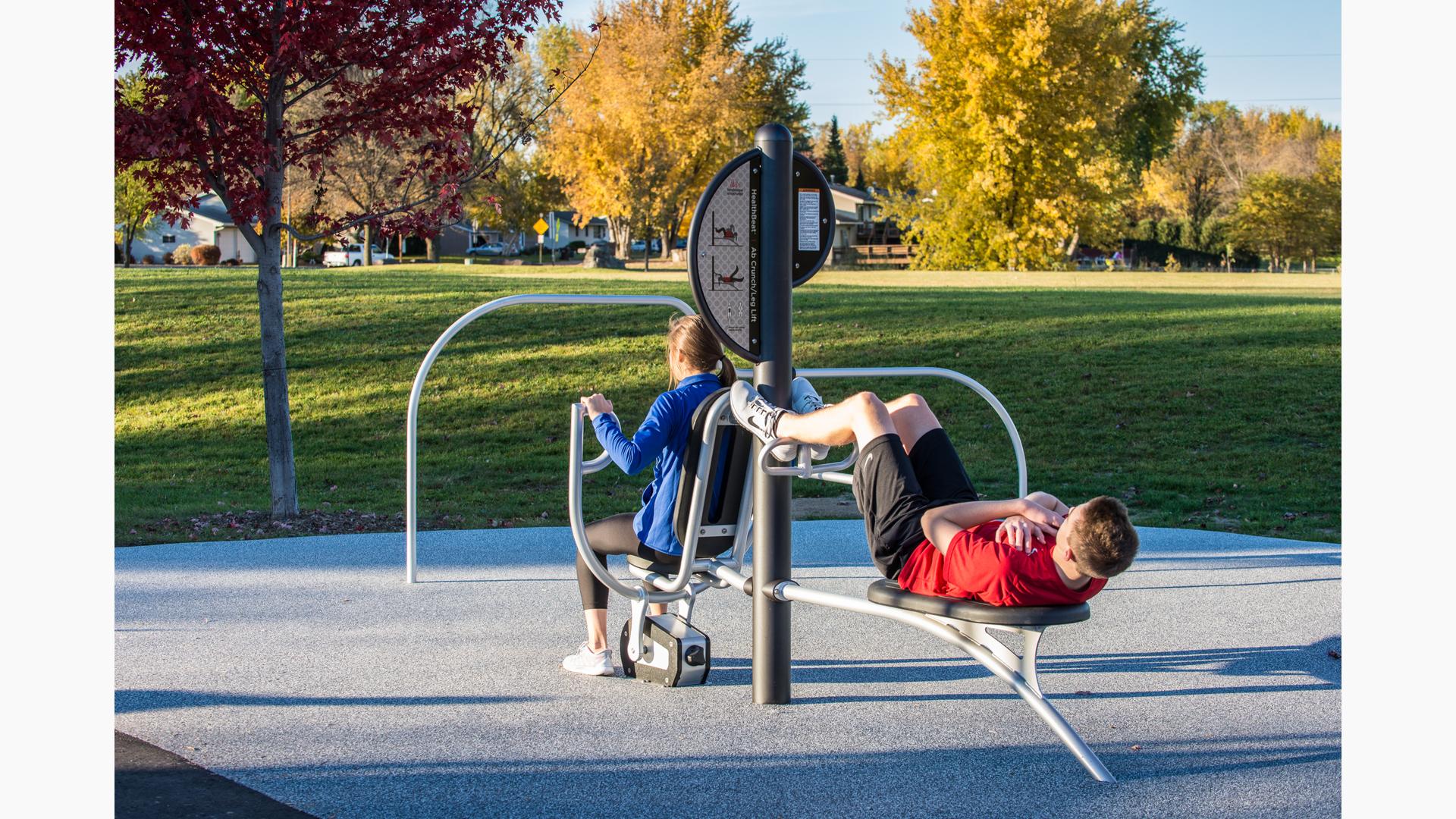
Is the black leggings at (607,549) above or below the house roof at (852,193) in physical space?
below

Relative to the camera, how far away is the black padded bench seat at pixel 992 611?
345cm

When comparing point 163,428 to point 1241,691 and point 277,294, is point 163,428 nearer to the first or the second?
point 277,294

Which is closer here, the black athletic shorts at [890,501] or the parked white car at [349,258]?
the black athletic shorts at [890,501]

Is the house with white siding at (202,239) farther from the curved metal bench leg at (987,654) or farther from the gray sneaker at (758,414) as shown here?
the curved metal bench leg at (987,654)

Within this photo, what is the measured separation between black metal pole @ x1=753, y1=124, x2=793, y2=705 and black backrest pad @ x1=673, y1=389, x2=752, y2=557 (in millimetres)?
184

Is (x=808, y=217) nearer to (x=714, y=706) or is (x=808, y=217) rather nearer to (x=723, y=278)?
(x=723, y=278)

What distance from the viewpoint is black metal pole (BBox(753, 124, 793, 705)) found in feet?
13.1

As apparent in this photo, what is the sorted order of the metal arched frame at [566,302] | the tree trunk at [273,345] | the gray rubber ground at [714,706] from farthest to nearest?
Result: the tree trunk at [273,345], the metal arched frame at [566,302], the gray rubber ground at [714,706]

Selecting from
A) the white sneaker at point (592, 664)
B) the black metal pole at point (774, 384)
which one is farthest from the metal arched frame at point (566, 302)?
the white sneaker at point (592, 664)

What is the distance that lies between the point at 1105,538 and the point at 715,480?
58.2 inches

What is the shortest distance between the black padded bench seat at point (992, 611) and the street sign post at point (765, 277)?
0.55m

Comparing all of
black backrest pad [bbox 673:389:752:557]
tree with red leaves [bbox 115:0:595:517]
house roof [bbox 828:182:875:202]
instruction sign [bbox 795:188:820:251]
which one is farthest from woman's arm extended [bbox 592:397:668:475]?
house roof [bbox 828:182:875:202]

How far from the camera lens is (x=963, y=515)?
12.4 feet

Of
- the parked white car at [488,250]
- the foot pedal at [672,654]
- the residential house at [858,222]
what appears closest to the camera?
the foot pedal at [672,654]
